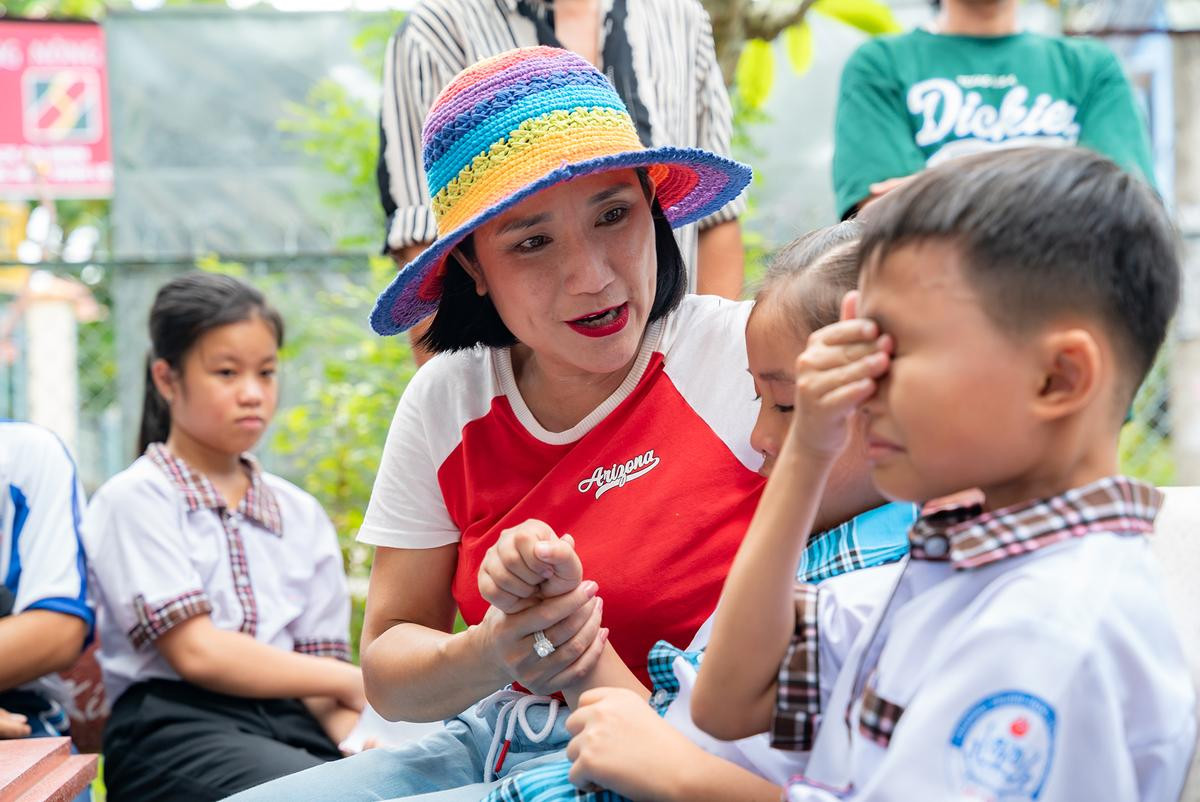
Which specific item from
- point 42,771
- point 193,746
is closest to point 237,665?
point 193,746

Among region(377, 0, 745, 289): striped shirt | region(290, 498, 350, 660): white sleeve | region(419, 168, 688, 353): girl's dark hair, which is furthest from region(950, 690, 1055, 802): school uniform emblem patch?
region(290, 498, 350, 660): white sleeve

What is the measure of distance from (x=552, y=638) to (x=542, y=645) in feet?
0.05

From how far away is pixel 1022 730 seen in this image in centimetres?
108

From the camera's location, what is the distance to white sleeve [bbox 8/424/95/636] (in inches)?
104

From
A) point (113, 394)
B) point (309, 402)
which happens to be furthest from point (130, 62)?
Answer: point (309, 402)

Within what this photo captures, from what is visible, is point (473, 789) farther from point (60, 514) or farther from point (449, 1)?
point (449, 1)

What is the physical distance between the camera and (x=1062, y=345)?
1.14 meters

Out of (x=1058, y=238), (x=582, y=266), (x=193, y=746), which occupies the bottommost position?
(x=193, y=746)

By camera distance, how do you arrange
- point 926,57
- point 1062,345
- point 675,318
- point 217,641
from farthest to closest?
point 926,57
point 217,641
point 675,318
point 1062,345

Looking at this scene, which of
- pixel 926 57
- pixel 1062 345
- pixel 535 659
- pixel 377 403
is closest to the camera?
pixel 1062 345

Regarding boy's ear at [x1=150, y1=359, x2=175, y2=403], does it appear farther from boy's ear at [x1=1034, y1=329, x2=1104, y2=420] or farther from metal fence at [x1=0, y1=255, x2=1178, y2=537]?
boy's ear at [x1=1034, y1=329, x2=1104, y2=420]

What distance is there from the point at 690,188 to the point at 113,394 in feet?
16.4

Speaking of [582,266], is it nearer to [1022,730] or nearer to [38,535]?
[1022,730]

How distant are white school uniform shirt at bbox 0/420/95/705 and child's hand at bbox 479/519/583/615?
136cm
